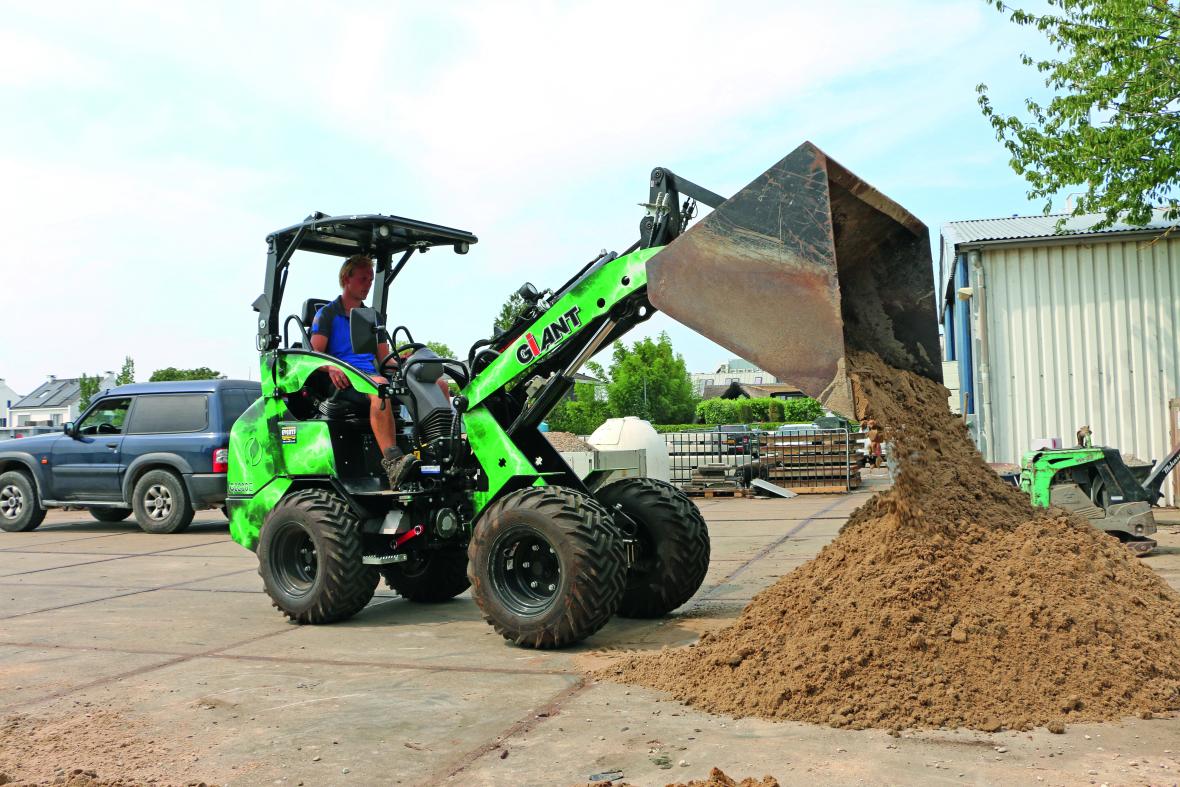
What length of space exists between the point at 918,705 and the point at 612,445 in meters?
15.1

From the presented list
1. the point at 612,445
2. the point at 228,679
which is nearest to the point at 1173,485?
the point at 612,445

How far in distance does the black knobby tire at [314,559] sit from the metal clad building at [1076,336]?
1182cm

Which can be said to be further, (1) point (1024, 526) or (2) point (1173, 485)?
(2) point (1173, 485)

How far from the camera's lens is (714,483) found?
2069 cm

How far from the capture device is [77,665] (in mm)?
6105

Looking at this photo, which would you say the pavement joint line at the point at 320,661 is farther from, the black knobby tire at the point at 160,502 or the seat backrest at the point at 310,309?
the black knobby tire at the point at 160,502

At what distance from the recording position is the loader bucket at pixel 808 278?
543 cm

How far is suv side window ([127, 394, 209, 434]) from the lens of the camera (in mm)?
14664

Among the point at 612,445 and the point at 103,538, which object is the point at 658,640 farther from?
the point at 612,445

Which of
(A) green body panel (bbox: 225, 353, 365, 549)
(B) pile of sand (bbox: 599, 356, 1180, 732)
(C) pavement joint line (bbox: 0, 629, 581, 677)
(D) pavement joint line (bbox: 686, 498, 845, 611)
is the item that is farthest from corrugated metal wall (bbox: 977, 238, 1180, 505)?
(C) pavement joint line (bbox: 0, 629, 581, 677)

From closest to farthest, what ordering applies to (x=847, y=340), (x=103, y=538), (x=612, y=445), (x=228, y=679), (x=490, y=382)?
1. (x=228, y=679)
2. (x=847, y=340)
3. (x=490, y=382)
4. (x=103, y=538)
5. (x=612, y=445)

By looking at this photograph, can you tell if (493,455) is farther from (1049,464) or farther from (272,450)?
(1049,464)

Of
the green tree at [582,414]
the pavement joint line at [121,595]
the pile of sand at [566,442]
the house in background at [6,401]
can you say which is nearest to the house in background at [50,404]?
the house in background at [6,401]

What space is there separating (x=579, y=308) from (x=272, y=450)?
A: 2.82 m
